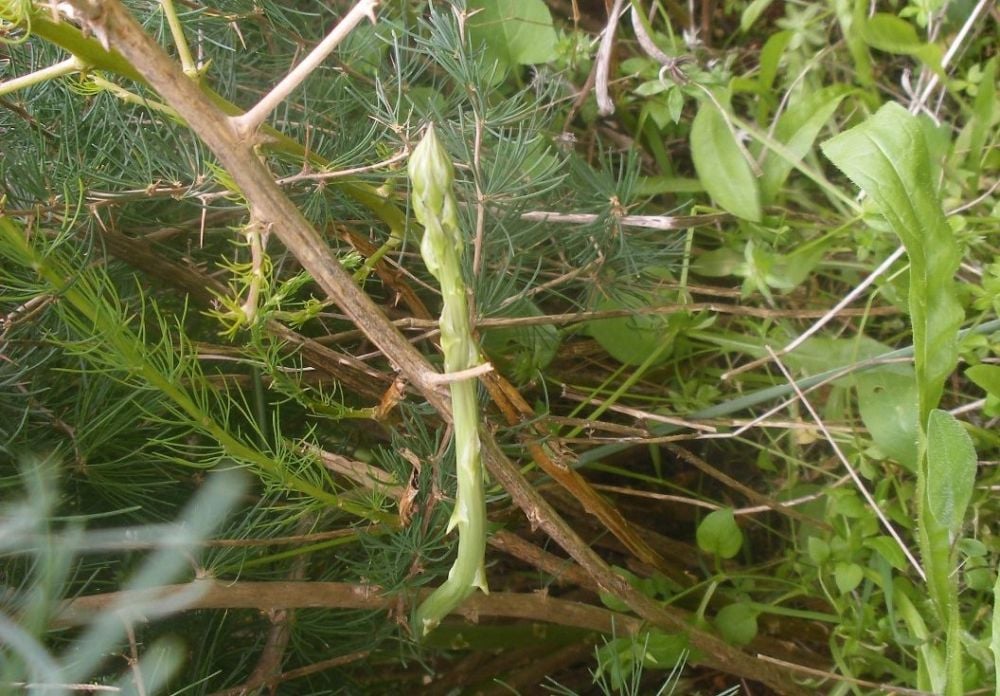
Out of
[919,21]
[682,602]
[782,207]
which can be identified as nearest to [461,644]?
[682,602]

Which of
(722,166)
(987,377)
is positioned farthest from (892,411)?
(722,166)

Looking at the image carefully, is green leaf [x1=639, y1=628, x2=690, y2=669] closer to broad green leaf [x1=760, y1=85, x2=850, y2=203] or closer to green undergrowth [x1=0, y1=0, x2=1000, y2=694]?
green undergrowth [x1=0, y1=0, x2=1000, y2=694]

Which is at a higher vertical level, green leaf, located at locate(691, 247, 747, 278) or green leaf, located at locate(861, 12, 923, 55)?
green leaf, located at locate(861, 12, 923, 55)

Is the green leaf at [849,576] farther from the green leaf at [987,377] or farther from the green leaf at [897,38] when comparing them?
the green leaf at [897,38]

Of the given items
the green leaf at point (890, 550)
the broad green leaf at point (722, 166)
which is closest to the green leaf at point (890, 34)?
the broad green leaf at point (722, 166)

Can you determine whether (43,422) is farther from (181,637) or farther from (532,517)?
(532,517)

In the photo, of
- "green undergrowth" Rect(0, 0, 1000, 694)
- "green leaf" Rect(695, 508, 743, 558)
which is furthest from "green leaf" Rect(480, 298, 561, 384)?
"green leaf" Rect(695, 508, 743, 558)
